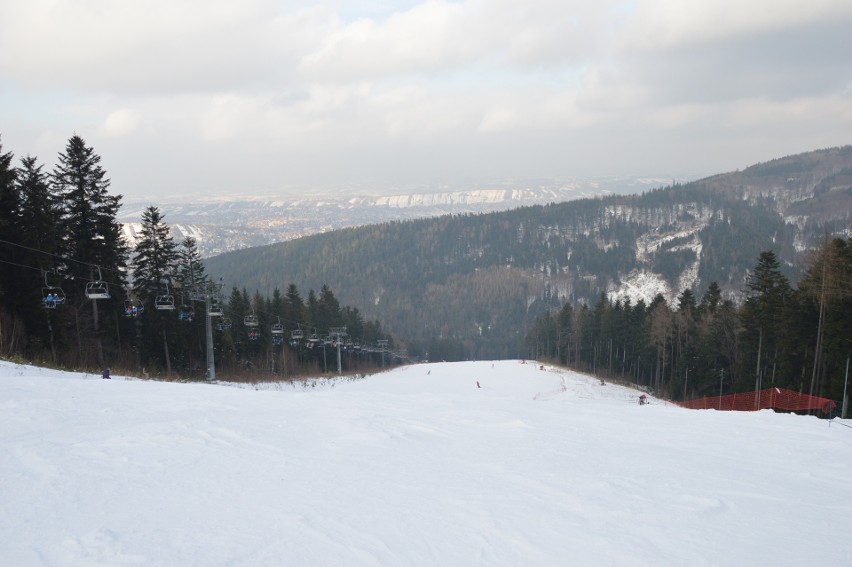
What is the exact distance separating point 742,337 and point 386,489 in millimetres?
45710

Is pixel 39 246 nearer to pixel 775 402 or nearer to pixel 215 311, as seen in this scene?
pixel 215 311

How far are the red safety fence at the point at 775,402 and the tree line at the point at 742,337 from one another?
2.72 meters

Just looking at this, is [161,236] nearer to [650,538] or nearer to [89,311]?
[89,311]

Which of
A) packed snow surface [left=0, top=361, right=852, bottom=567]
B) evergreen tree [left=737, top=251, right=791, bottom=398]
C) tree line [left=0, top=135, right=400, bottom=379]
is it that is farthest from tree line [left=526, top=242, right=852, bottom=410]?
tree line [left=0, top=135, right=400, bottom=379]

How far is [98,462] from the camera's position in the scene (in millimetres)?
7965

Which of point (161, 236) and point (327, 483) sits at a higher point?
point (161, 236)

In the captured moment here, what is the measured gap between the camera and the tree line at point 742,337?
1222 inches

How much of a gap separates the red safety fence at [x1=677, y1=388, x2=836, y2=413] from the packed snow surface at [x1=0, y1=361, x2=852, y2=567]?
515 inches

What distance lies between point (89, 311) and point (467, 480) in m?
34.8

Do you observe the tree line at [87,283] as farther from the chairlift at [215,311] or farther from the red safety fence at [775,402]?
the red safety fence at [775,402]

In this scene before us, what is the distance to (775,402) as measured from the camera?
28.5 metres

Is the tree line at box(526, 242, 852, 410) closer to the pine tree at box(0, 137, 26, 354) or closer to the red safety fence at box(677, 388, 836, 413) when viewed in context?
the red safety fence at box(677, 388, 836, 413)

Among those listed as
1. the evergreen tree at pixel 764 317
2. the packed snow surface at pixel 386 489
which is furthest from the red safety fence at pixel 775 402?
the packed snow surface at pixel 386 489

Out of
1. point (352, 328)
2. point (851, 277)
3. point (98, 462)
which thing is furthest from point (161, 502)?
point (352, 328)
